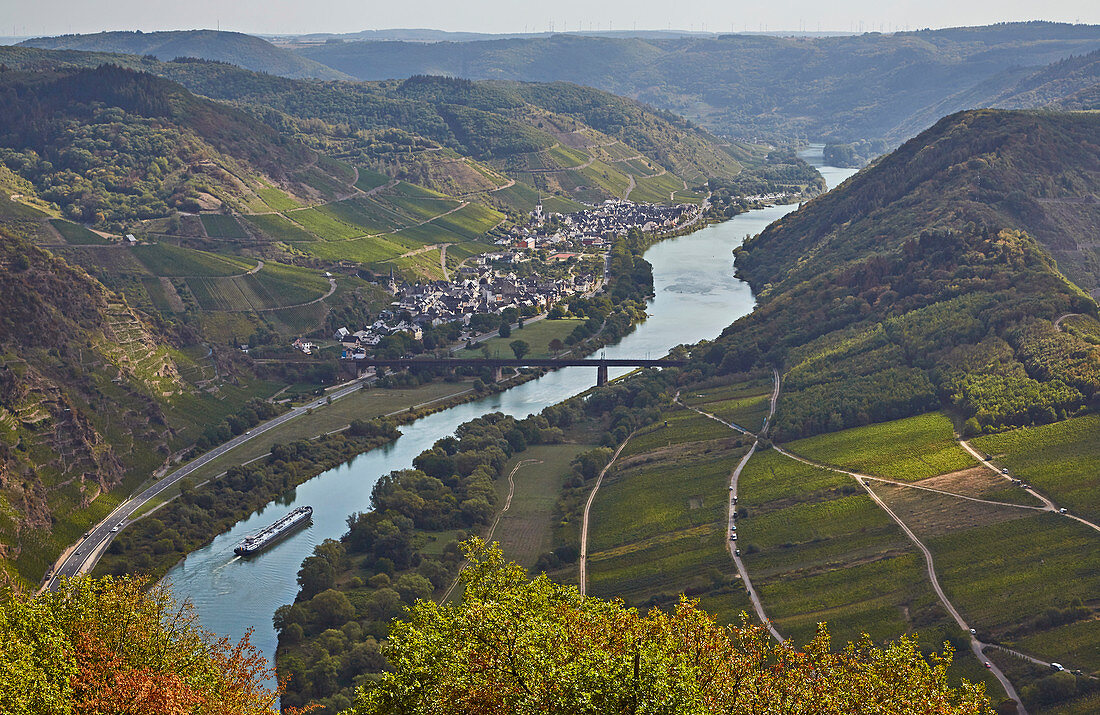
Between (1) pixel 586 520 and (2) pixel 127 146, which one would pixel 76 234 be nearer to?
(2) pixel 127 146

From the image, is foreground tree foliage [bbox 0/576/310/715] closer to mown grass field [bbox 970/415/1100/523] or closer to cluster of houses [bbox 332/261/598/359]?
mown grass field [bbox 970/415/1100/523]

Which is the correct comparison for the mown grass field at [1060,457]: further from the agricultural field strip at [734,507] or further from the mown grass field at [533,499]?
the mown grass field at [533,499]

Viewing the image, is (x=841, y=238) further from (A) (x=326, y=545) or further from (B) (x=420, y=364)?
(A) (x=326, y=545)

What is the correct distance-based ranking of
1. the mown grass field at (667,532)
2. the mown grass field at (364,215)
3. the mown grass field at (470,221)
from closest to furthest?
the mown grass field at (667,532)
the mown grass field at (364,215)
the mown grass field at (470,221)

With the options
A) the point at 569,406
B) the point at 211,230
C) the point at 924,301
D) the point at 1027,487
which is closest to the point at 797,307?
the point at 924,301

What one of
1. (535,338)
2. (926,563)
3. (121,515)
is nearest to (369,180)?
(535,338)

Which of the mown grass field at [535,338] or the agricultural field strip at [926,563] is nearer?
the agricultural field strip at [926,563]

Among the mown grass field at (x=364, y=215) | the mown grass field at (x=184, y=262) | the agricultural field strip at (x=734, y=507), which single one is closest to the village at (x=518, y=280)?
the mown grass field at (x=364, y=215)

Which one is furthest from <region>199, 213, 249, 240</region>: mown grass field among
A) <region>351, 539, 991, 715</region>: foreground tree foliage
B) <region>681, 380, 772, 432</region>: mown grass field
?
<region>351, 539, 991, 715</region>: foreground tree foliage
